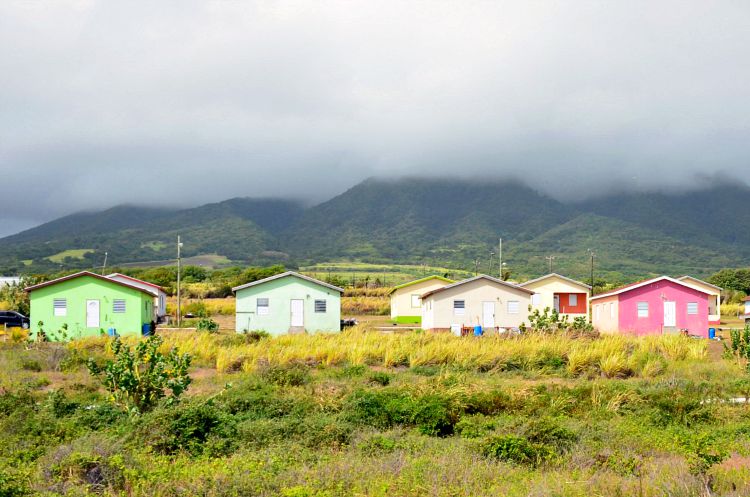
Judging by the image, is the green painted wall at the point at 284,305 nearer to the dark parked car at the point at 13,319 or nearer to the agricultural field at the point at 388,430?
the dark parked car at the point at 13,319

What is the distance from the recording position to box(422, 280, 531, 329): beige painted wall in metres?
39.5

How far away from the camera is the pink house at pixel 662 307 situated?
38094mm

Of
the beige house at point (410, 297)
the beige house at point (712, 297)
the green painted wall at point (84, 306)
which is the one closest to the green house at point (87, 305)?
the green painted wall at point (84, 306)

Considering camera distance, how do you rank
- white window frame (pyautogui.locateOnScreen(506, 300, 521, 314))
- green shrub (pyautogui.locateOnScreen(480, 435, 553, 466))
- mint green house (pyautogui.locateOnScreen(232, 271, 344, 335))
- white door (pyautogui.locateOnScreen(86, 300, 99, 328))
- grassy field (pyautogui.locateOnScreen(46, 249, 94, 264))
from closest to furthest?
1. green shrub (pyautogui.locateOnScreen(480, 435, 553, 466))
2. white door (pyautogui.locateOnScreen(86, 300, 99, 328))
3. mint green house (pyautogui.locateOnScreen(232, 271, 344, 335))
4. white window frame (pyautogui.locateOnScreen(506, 300, 521, 314))
5. grassy field (pyautogui.locateOnScreen(46, 249, 94, 264))

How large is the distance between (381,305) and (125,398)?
54.1 m

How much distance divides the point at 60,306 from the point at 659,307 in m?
30.8

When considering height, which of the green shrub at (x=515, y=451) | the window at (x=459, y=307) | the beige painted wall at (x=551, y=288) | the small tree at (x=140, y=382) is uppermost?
the beige painted wall at (x=551, y=288)

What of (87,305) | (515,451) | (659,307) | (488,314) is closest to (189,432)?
(515,451)

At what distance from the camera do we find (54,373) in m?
21.1

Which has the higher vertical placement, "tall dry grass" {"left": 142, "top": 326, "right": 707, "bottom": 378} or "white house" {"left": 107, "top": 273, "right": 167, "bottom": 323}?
"white house" {"left": 107, "top": 273, "right": 167, "bottom": 323}

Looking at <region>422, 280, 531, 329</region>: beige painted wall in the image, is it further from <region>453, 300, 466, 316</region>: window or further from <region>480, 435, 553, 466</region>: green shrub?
<region>480, 435, 553, 466</region>: green shrub

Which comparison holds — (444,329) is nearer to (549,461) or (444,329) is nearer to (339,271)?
(549,461)

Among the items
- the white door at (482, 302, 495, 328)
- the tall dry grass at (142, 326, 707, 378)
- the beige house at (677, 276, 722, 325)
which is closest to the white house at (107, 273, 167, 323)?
the white door at (482, 302, 495, 328)

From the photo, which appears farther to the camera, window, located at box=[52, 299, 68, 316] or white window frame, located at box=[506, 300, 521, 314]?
white window frame, located at box=[506, 300, 521, 314]
